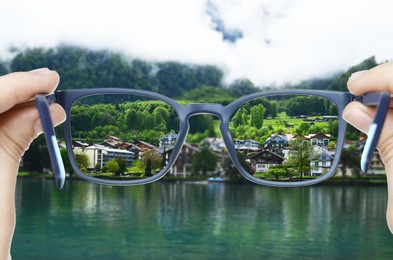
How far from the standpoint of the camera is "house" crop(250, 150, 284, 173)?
184 centimetres

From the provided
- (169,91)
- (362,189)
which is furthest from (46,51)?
(362,189)

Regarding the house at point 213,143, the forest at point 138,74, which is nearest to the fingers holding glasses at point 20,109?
the house at point 213,143

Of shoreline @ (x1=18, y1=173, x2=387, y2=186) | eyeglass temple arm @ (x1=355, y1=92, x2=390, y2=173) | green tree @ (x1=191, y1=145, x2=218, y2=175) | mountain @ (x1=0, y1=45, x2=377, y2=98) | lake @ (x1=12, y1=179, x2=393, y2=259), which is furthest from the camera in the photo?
mountain @ (x1=0, y1=45, x2=377, y2=98)

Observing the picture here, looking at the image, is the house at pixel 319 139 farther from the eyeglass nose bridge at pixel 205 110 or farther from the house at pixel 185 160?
the house at pixel 185 160

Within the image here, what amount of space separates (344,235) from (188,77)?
1016 inches

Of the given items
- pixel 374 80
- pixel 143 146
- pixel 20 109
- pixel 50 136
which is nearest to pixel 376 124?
pixel 374 80

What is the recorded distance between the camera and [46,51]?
59.4 meters

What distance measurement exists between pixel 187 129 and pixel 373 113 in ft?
2.12

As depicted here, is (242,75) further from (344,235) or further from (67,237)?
(67,237)

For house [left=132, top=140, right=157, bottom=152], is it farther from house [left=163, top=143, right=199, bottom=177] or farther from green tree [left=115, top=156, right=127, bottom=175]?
house [left=163, top=143, right=199, bottom=177]

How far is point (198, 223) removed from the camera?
39219 mm

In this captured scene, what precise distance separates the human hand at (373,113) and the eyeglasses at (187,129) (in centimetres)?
26

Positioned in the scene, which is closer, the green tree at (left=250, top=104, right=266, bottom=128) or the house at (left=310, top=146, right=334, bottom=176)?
the house at (left=310, top=146, right=334, bottom=176)

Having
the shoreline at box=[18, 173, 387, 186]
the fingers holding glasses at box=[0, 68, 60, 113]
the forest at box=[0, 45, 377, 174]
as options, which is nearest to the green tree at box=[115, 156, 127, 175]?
the fingers holding glasses at box=[0, 68, 60, 113]
